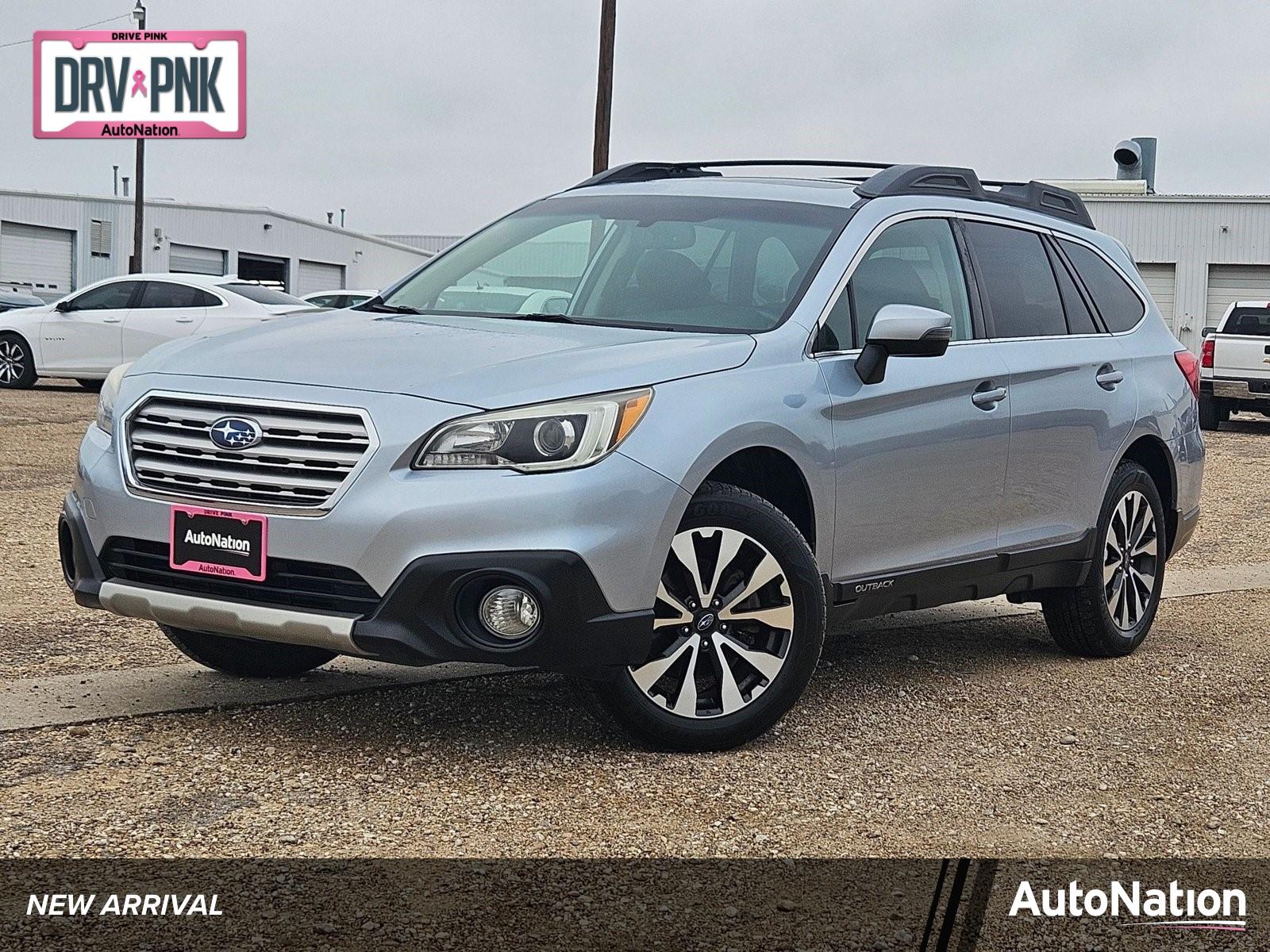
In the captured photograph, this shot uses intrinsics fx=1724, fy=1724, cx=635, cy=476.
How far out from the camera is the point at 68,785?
444 cm

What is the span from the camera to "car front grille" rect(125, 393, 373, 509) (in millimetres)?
4527

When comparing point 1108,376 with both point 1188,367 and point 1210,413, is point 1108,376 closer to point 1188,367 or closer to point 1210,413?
point 1188,367

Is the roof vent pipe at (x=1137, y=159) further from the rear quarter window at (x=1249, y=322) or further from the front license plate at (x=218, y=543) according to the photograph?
the front license plate at (x=218, y=543)

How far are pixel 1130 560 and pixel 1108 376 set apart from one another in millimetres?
797

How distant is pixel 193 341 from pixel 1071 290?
3.59 metres

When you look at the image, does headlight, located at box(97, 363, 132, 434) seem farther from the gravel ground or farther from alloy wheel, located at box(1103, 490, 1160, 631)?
alloy wheel, located at box(1103, 490, 1160, 631)

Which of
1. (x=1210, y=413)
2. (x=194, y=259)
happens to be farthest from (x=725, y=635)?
(x=194, y=259)

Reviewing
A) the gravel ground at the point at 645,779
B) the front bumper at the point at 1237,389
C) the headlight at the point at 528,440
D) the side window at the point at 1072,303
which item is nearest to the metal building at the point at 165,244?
the front bumper at the point at 1237,389

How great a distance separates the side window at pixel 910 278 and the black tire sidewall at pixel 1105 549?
Answer: 3.77 ft

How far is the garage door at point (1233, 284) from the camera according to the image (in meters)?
44.2

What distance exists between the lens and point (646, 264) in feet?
19.2

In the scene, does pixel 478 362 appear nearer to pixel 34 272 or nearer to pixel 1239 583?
pixel 1239 583

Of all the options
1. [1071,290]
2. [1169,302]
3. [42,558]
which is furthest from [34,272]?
[1071,290]

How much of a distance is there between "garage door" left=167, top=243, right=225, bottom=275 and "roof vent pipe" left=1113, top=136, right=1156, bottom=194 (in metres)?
27.7
